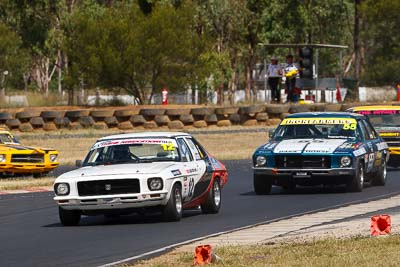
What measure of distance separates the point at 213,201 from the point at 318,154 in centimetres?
350

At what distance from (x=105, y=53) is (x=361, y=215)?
33.0 m

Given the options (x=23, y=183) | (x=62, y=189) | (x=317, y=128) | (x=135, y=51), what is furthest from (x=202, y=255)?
(x=135, y=51)

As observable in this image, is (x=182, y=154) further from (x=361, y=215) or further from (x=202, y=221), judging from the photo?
(x=361, y=215)

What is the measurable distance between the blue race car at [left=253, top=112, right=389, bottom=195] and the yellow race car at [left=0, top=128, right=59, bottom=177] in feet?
23.6

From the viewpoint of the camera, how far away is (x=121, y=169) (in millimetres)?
16031

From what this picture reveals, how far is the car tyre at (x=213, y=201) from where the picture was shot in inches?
688

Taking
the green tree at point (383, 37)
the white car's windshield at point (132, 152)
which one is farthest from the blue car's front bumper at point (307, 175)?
the green tree at point (383, 37)

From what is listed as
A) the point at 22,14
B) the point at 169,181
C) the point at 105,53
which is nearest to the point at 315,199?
the point at 169,181

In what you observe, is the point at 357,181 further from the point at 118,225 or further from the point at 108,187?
the point at 108,187

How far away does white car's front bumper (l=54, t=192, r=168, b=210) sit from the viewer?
1573 cm

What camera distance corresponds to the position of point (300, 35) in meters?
66.6

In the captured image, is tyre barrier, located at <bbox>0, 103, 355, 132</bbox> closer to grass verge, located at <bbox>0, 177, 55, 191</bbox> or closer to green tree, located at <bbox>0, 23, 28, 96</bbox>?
grass verge, located at <bbox>0, 177, 55, 191</bbox>

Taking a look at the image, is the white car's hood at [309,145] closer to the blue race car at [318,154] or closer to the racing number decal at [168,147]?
the blue race car at [318,154]

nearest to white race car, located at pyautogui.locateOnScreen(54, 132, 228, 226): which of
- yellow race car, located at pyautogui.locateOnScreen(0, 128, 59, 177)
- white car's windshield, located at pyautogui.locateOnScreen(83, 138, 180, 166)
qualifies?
white car's windshield, located at pyautogui.locateOnScreen(83, 138, 180, 166)
